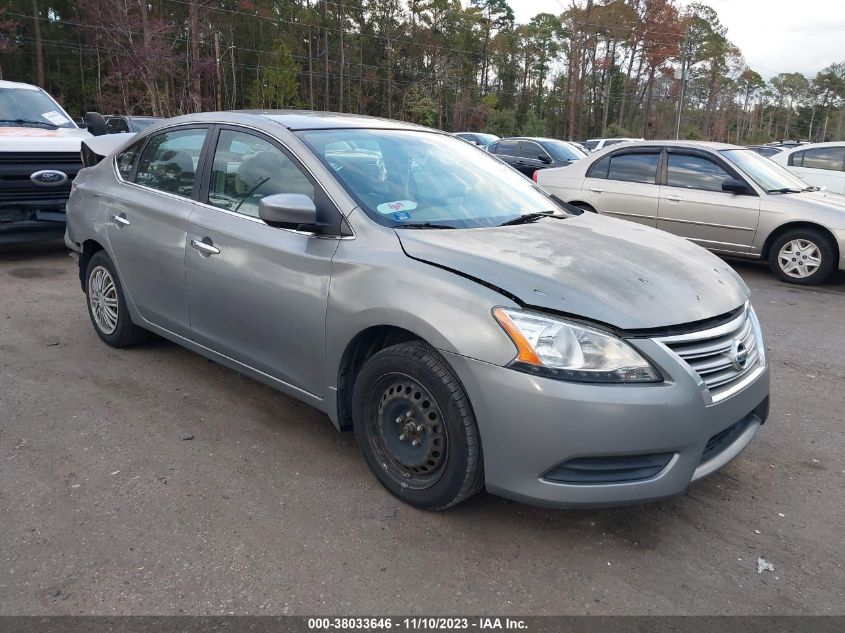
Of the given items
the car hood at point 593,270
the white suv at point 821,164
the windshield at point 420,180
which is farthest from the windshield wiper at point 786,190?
the car hood at point 593,270

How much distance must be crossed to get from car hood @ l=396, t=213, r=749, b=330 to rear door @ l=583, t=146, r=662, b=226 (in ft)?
17.7

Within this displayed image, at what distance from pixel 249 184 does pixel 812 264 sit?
670cm

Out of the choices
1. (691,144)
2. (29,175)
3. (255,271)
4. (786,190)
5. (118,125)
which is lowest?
(255,271)

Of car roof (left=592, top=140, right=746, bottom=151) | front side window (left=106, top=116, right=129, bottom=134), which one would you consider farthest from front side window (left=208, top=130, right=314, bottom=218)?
front side window (left=106, top=116, right=129, bottom=134)

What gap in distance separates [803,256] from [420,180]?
6.03m

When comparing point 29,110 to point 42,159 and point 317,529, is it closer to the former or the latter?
point 42,159

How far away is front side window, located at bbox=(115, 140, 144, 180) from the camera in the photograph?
4.66 meters

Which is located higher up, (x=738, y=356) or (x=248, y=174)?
(x=248, y=174)

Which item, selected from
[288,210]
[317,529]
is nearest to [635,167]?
[288,210]

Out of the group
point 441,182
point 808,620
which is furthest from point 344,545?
point 441,182

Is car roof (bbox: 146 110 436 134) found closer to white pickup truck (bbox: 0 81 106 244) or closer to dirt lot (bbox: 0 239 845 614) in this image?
dirt lot (bbox: 0 239 845 614)

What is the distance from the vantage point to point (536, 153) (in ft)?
52.4

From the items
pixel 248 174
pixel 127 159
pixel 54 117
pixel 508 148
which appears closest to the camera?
pixel 248 174

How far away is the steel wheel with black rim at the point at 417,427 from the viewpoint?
2.67 meters
